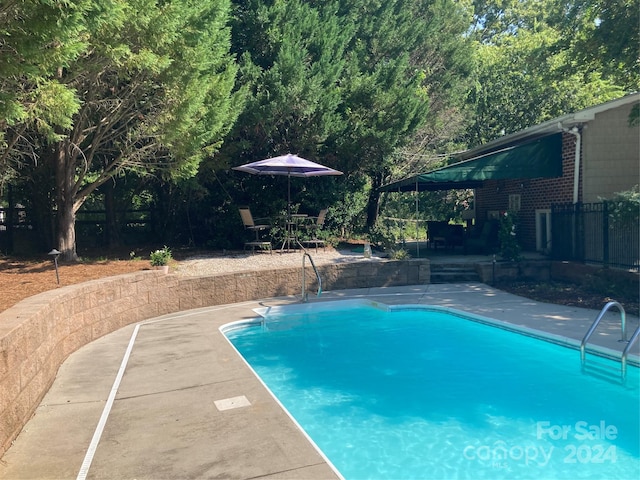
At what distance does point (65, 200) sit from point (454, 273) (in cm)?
968

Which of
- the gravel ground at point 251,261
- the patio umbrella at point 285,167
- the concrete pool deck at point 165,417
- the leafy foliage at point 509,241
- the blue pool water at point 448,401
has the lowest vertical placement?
the blue pool water at point 448,401

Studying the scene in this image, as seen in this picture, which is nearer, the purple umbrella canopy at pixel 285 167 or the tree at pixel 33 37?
the tree at pixel 33 37

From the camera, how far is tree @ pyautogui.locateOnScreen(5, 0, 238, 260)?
8.64m

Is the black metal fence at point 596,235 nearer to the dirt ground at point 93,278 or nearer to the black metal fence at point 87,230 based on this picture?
the dirt ground at point 93,278

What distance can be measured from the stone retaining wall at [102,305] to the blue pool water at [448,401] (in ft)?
5.84

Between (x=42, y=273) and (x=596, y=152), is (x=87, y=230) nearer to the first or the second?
(x=42, y=273)

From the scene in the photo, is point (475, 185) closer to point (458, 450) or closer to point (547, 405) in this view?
point (547, 405)

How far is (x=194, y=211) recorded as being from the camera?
14875 millimetres

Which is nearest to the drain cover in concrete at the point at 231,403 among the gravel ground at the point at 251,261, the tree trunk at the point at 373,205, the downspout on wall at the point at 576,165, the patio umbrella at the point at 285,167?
the gravel ground at the point at 251,261

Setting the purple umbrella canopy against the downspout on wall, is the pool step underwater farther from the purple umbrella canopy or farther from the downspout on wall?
the purple umbrella canopy

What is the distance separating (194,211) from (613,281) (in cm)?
1125

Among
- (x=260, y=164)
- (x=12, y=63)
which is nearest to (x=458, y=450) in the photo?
(x=12, y=63)

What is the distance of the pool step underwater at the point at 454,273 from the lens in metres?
12.9

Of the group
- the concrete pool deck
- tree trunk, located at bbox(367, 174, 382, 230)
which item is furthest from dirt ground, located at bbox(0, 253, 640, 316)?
tree trunk, located at bbox(367, 174, 382, 230)
